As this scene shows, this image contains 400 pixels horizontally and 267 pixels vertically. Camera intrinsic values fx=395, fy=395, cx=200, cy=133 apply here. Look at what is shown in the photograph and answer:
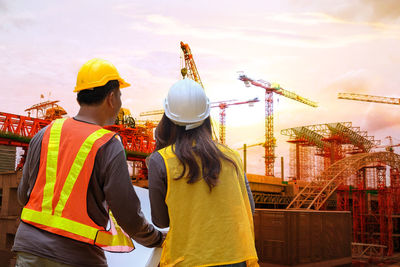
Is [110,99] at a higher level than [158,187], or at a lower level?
higher

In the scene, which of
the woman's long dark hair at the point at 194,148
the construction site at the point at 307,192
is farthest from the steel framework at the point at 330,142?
the woman's long dark hair at the point at 194,148

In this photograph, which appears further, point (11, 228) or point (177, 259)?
point (11, 228)

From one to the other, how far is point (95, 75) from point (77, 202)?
625mm

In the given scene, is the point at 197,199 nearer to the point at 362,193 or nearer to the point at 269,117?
the point at 362,193

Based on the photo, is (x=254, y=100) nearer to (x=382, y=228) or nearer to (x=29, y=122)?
(x=382, y=228)

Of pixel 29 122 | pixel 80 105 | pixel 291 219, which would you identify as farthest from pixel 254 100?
pixel 80 105

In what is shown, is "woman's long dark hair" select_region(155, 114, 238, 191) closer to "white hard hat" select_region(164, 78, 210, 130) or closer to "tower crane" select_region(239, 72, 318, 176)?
"white hard hat" select_region(164, 78, 210, 130)

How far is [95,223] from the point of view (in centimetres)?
171

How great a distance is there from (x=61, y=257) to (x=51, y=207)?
0.70 feet

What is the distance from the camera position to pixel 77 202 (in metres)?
1.67

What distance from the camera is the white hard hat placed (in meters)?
1.87

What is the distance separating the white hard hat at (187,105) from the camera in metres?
1.87

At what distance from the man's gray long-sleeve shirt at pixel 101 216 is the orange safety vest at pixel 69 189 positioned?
0.12ft

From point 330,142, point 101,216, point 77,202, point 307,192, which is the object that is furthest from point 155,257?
point 330,142
